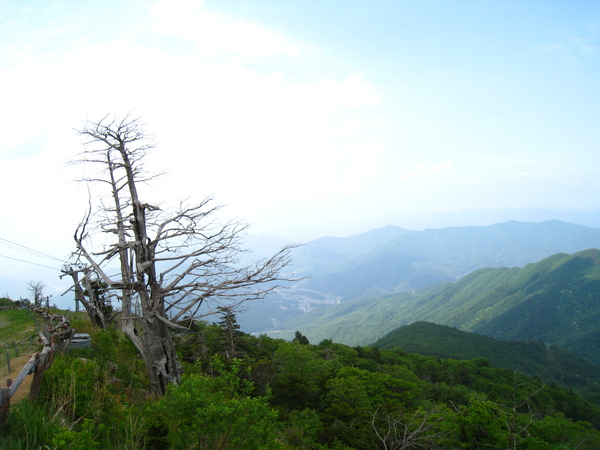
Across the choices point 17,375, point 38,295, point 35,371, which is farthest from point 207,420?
point 38,295

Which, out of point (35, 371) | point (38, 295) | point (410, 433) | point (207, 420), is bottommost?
point (410, 433)

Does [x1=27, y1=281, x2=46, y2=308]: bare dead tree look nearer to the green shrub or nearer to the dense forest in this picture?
the dense forest

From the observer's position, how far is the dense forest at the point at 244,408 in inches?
209

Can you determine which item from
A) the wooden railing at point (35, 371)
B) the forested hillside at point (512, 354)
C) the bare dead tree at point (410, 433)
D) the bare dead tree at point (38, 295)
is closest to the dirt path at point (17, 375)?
the wooden railing at point (35, 371)

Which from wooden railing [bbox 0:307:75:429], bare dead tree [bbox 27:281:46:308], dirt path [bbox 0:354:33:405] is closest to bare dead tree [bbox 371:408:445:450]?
wooden railing [bbox 0:307:75:429]

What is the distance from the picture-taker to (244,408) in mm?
5777

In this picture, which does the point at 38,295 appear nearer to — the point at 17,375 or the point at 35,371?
the point at 17,375

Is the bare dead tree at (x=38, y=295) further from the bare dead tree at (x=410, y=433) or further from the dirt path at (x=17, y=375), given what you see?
the bare dead tree at (x=410, y=433)

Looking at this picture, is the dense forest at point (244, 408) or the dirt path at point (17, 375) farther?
the dirt path at point (17, 375)

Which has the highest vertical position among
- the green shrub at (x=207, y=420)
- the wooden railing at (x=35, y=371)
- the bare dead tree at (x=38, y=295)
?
the bare dead tree at (x=38, y=295)

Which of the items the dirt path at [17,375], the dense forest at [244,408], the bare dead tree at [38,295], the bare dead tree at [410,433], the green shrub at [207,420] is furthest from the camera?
the bare dead tree at [38,295]

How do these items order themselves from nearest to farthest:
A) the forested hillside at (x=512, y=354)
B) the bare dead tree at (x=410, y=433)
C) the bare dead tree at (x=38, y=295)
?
1. the bare dead tree at (x=410, y=433)
2. the bare dead tree at (x=38, y=295)
3. the forested hillside at (x=512, y=354)

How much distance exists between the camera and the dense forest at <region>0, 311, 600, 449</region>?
17.4 ft

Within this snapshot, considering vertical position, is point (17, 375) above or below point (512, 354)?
Answer: above
